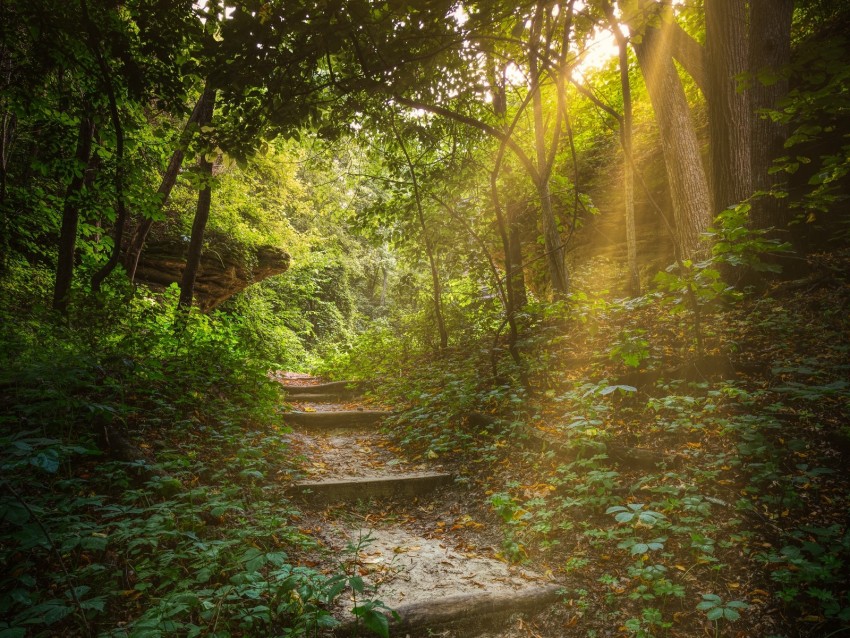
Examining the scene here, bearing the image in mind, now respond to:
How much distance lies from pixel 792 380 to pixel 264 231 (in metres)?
12.2

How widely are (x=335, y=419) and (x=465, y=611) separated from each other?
465cm

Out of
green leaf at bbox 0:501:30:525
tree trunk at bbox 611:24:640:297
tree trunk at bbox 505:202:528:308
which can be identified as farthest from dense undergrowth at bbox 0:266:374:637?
tree trunk at bbox 505:202:528:308

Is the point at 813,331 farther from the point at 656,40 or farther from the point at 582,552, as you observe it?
the point at 656,40

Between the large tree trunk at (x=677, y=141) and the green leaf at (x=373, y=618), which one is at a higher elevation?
the large tree trunk at (x=677, y=141)

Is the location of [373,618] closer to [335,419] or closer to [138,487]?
[138,487]

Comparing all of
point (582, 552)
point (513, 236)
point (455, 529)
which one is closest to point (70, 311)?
point (455, 529)

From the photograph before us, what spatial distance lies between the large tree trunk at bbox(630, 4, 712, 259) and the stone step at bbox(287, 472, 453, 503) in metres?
5.24

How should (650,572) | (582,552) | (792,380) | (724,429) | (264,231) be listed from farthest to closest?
(264,231), (792,380), (724,429), (582,552), (650,572)

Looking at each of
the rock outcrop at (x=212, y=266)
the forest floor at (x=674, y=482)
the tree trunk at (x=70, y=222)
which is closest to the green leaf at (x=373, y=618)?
the forest floor at (x=674, y=482)

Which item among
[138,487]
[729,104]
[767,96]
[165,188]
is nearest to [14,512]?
[138,487]

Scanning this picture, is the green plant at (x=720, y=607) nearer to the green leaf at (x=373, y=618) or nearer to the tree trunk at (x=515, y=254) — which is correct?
the green leaf at (x=373, y=618)

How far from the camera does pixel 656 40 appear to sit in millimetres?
6371

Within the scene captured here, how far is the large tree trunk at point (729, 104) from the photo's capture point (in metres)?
5.25

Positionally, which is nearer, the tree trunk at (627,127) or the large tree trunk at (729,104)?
the tree trunk at (627,127)
